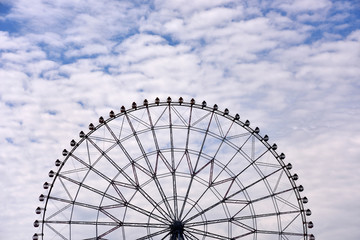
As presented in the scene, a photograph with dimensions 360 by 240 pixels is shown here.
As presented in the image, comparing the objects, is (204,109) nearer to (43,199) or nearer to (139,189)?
(139,189)

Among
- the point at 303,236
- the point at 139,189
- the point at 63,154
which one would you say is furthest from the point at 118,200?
the point at 303,236

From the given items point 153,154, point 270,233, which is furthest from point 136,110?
point 270,233

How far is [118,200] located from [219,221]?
8.64 meters

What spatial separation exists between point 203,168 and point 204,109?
4993mm

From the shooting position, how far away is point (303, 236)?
216 ft

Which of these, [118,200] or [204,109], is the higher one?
[204,109]

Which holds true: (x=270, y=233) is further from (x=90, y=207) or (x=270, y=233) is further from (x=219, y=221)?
(x=90, y=207)

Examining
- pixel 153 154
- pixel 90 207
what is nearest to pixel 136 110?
pixel 153 154

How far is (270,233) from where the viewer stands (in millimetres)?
67062

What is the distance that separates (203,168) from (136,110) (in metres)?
7.48

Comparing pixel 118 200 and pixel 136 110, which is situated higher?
pixel 136 110

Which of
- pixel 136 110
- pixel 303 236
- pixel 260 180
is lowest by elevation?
pixel 303 236

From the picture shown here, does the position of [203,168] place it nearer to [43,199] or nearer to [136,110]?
[136,110]

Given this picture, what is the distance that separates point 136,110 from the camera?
221 feet
